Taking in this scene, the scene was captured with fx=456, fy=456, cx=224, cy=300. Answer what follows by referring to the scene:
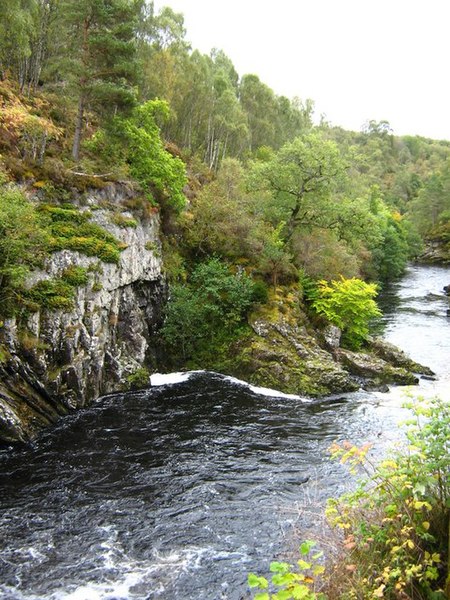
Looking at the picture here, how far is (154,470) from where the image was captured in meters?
16.6

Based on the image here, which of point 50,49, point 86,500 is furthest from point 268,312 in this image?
point 50,49

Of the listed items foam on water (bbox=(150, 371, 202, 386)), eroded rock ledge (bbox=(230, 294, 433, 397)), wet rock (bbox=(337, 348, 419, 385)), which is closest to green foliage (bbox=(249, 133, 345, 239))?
eroded rock ledge (bbox=(230, 294, 433, 397))

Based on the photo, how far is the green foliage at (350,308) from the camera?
3134 centimetres

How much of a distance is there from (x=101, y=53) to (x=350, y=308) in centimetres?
2364

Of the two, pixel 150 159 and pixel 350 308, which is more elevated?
pixel 150 159

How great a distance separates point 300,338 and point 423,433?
2171cm

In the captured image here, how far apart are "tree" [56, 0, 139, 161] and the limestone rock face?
5.97 m

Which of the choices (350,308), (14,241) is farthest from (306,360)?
(14,241)

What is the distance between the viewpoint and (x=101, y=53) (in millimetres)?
29719

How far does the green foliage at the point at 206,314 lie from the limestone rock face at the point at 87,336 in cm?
130

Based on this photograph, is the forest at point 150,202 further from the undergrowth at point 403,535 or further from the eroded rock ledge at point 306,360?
the undergrowth at point 403,535

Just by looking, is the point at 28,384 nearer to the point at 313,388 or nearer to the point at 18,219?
the point at 18,219

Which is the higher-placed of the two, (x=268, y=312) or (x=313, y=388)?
(x=268, y=312)

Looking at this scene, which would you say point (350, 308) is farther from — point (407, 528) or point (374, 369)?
point (407, 528)
